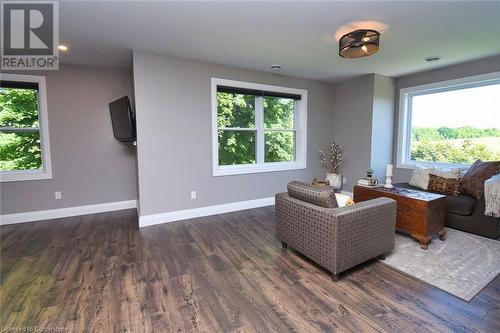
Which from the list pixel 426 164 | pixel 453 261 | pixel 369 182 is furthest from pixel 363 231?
pixel 426 164

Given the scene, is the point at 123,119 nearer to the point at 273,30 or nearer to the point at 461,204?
the point at 273,30

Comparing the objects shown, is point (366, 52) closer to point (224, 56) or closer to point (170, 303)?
point (224, 56)

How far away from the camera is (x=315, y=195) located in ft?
7.22

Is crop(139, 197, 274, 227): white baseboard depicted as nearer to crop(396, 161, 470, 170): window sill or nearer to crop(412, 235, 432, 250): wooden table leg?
crop(412, 235, 432, 250): wooden table leg

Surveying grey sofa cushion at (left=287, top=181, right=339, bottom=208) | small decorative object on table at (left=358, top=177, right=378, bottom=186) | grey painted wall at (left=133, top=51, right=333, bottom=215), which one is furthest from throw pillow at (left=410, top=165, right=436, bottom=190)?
grey painted wall at (left=133, top=51, right=333, bottom=215)

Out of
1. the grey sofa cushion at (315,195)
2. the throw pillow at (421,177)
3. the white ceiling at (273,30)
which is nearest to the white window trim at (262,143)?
the white ceiling at (273,30)

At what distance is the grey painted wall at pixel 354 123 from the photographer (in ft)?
14.7

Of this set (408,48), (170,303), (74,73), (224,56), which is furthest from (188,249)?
(408,48)

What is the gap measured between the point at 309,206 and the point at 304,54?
7.35ft

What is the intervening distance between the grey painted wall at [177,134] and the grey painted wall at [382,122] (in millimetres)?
2021

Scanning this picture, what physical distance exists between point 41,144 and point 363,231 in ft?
15.0

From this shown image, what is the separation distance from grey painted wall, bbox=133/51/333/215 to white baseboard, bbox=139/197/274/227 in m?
0.07

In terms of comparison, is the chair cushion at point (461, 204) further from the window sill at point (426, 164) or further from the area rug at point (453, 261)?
the window sill at point (426, 164)

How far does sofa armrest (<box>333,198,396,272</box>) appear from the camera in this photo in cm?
201
